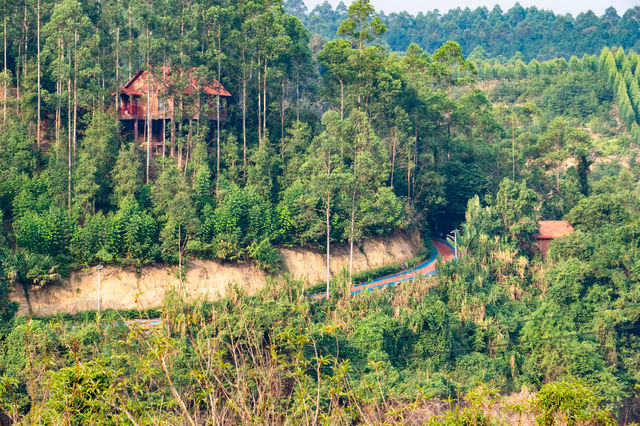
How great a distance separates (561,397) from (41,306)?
2148 centimetres

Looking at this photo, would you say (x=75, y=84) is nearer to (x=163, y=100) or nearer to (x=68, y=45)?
(x=68, y=45)

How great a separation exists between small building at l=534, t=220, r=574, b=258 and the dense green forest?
115303 millimetres

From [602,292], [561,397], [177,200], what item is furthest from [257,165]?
[561,397]

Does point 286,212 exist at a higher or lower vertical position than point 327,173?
lower

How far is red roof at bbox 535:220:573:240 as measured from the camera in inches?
1549

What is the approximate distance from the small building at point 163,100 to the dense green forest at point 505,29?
120 meters

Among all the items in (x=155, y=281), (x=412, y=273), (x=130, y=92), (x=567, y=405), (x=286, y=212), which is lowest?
(x=412, y=273)

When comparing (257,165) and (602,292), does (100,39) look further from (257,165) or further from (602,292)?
A: (602,292)

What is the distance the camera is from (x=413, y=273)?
34.1m

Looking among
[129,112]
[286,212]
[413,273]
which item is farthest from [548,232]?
[129,112]

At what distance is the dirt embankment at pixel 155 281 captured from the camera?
25.9 metres

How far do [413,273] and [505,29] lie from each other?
146m

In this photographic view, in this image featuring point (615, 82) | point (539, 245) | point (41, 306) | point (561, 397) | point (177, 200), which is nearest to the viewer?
point (561, 397)

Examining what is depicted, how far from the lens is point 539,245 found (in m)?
39.3
